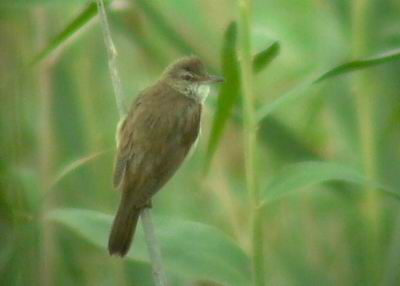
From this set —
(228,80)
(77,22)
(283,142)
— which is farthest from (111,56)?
(283,142)

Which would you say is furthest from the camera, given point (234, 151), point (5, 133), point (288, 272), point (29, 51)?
point (234, 151)

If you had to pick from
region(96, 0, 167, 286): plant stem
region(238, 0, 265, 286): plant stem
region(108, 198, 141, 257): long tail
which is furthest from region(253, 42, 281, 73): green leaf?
region(108, 198, 141, 257): long tail

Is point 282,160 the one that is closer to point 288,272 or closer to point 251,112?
point 288,272

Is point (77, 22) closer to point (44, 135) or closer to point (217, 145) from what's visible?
point (217, 145)

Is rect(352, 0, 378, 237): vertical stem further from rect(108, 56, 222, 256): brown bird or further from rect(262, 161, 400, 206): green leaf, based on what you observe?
rect(262, 161, 400, 206): green leaf

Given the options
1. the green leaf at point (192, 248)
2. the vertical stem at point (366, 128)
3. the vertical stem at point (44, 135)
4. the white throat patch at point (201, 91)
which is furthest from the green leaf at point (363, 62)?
the white throat patch at point (201, 91)

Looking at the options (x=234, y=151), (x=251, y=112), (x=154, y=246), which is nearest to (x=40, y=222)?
(x=154, y=246)

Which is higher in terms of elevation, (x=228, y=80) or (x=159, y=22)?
(x=159, y=22)
